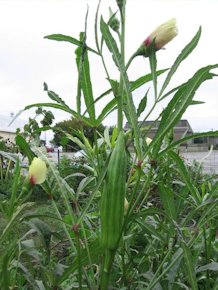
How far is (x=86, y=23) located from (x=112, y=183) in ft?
0.67

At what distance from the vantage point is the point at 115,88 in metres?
0.52

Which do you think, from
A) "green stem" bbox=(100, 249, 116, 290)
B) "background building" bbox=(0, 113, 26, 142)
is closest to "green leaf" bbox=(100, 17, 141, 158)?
"green stem" bbox=(100, 249, 116, 290)

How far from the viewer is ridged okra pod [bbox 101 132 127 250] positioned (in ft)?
1.45

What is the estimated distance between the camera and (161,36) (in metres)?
0.49

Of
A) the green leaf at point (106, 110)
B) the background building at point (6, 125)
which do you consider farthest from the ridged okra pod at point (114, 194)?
the background building at point (6, 125)

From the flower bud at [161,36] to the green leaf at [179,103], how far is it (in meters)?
0.06

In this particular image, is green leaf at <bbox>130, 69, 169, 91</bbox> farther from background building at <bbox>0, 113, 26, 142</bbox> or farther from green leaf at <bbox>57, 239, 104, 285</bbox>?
background building at <bbox>0, 113, 26, 142</bbox>

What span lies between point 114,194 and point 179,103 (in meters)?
0.15

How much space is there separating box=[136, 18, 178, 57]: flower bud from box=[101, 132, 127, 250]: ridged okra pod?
0.42 ft

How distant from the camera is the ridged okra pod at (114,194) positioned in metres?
0.44

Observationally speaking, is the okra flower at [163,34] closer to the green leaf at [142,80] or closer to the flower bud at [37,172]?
the green leaf at [142,80]

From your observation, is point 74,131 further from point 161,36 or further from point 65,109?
point 161,36

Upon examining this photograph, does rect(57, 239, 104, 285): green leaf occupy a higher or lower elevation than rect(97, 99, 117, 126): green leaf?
lower

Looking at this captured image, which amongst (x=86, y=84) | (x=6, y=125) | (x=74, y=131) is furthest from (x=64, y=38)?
(x=6, y=125)
